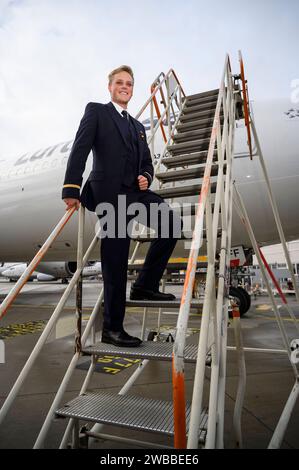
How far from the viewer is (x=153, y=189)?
5582 millimetres

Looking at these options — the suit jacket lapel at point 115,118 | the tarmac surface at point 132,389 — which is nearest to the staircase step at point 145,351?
the tarmac surface at point 132,389

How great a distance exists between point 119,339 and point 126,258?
0.53 metres

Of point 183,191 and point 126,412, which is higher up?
point 183,191

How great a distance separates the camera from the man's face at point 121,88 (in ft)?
8.72

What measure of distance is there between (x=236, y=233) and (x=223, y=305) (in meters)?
4.13

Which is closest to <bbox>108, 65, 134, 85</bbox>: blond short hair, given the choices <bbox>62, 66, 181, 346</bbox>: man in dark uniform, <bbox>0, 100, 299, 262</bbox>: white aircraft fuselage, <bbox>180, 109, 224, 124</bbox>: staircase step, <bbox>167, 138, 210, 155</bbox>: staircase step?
<bbox>62, 66, 181, 346</bbox>: man in dark uniform

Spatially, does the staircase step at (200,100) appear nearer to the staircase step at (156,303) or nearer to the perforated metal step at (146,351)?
the staircase step at (156,303)

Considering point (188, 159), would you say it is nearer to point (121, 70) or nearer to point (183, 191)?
point (183, 191)

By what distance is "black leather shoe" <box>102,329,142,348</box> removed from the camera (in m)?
2.18

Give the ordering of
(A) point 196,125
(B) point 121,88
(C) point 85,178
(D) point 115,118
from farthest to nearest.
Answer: (C) point 85,178 → (A) point 196,125 → (B) point 121,88 → (D) point 115,118

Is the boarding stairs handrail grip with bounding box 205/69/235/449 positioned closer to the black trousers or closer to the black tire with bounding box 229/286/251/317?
the black trousers

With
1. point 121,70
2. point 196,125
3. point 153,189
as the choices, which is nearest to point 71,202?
point 121,70

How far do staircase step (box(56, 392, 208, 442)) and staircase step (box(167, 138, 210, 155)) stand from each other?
2842 millimetres

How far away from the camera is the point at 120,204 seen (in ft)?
7.91
